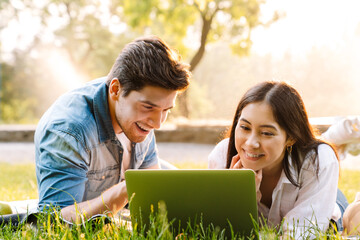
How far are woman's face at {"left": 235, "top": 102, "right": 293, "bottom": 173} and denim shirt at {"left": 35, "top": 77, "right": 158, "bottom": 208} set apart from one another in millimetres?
936

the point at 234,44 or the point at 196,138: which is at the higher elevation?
the point at 234,44

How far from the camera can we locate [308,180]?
2.52 meters

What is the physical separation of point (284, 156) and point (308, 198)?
372 mm

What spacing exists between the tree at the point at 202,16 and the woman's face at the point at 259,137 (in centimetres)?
850

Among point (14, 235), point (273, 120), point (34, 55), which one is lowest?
point (34, 55)

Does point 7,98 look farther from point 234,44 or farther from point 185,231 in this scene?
point 185,231

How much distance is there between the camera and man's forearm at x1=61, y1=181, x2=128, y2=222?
2305mm

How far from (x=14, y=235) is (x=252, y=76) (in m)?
29.2

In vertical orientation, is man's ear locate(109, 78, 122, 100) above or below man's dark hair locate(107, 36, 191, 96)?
below

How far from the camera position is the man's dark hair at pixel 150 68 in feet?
8.73

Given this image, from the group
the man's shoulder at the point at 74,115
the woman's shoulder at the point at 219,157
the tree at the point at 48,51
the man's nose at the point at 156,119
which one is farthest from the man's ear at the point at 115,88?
the tree at the point at 48,51

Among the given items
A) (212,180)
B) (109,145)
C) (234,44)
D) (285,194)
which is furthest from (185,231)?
(234,44)

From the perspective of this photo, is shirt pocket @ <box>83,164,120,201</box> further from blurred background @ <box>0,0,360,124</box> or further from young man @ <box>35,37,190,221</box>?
blurred background @ <box>0,0,360,124</box>

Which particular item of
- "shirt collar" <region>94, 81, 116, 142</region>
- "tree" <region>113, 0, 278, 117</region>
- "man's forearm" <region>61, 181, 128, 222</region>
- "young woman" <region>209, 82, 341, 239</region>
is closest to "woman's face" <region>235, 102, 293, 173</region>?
"young woman" <region>209, 82, 341, 239</region>
